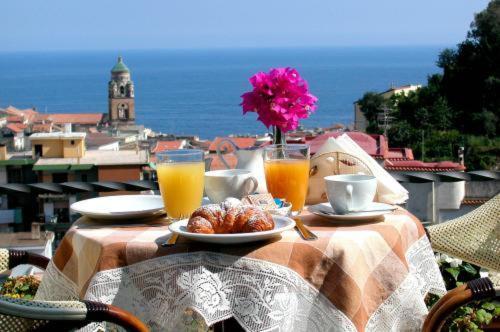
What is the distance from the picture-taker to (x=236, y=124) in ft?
243

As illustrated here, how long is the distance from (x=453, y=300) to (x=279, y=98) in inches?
21.9

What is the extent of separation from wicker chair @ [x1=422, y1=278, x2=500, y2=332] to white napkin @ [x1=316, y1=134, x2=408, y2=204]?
370 mm

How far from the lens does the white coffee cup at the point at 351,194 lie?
1.54m

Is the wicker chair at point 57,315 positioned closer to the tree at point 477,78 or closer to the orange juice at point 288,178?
the orange juice at point 288,178

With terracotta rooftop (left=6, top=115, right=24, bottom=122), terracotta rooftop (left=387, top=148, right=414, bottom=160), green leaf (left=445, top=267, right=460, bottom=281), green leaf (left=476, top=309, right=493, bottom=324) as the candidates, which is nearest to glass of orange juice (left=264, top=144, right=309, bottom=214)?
green leaf (left=476, top=309, right=493, bottom=324)

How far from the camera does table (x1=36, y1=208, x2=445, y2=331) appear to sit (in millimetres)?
1307

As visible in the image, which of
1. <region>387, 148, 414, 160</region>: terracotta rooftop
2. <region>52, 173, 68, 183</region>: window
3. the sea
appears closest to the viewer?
<region>387, 148, 414, 160</region>: terracotta rooftop

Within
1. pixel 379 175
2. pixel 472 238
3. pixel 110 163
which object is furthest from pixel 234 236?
pixel 110 163

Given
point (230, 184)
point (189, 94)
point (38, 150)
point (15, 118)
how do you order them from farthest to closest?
point (189, 94) → point (15, 118) → point (38, 150) → point (230, 184)

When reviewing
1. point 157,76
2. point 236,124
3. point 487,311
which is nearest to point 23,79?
point 157,76

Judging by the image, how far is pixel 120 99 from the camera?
6681 cm

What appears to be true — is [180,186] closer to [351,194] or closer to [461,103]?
[351,194]

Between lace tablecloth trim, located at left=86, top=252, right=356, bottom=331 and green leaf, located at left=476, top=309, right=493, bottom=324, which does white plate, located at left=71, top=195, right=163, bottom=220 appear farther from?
green leaf, located at left=476, top=309, right=493, bottom=324

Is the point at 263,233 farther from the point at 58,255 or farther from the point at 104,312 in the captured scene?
the point at 58,255
